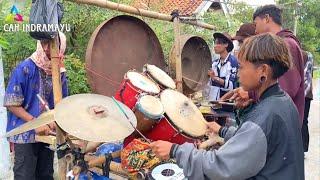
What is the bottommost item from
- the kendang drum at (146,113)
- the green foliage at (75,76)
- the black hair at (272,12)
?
the green foliage at (75,76)

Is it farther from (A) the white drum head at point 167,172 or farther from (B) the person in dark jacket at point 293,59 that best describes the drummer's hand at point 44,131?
(B) the person in dark jacket at point 293,59

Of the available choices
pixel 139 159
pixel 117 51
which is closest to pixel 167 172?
pixel 139 159

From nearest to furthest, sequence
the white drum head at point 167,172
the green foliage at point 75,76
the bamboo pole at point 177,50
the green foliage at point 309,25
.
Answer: the white drum head at point 167,172, the bamboo pole at point 177,50, the green foliage at point 75,76, the green foliage at point 309,25

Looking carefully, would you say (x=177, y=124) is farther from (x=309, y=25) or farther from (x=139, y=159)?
(x=309, y=25)

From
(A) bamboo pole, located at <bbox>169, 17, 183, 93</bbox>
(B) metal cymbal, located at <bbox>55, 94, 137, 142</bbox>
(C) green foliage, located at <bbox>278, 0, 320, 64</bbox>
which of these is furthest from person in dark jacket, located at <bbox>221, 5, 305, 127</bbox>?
(C) green foliage, located at <bbox>278, 0, 320, 64</bbox>

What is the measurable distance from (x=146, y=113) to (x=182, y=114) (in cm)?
45

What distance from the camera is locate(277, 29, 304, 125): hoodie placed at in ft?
10.4

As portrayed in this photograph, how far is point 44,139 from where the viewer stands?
9.78 ft

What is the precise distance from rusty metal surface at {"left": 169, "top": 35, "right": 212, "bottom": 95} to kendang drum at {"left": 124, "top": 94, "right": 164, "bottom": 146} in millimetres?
2485

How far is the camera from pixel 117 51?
14.7 ft

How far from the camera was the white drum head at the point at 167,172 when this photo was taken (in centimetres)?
270

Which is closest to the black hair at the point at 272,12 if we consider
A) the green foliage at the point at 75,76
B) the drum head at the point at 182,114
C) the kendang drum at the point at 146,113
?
the drum head at the point at 182,114

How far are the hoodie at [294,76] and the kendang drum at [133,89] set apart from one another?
1082 millimetres

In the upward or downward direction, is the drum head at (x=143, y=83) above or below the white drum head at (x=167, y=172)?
above
